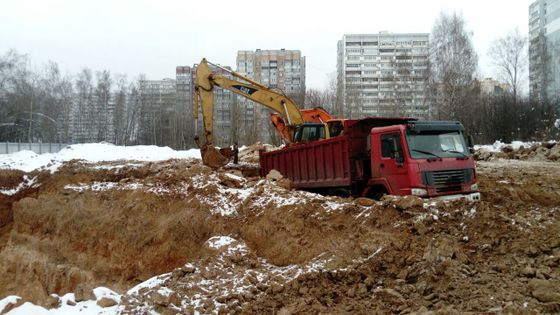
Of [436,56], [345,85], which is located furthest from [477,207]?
[345,85]

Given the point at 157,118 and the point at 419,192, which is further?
the point at 157,118

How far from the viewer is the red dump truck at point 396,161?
8.90m

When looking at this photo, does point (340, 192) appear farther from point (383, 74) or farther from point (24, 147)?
point (383, 74)

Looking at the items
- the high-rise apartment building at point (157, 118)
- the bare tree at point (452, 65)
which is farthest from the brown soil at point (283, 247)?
the high-rise apartment building at point (157, 118)

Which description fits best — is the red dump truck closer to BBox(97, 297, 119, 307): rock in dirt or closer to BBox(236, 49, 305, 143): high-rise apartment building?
BBox(97, 297, 119, 307): rock in dirt

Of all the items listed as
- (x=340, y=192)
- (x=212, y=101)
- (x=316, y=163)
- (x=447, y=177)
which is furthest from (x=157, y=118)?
(x=447, y=177)

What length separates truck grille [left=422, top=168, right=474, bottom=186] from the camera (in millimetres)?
8812

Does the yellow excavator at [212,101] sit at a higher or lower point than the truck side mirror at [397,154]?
higher

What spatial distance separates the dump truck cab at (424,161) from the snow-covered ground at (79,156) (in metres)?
11.4

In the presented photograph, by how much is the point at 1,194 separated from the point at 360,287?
12.7 meters

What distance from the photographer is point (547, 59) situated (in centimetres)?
3616

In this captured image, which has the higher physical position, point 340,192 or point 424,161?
point 424,161

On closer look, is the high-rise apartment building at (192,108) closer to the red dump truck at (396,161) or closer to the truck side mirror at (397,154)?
the red dump truck at (396,161)

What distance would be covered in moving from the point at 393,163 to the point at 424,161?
24.5 inches
